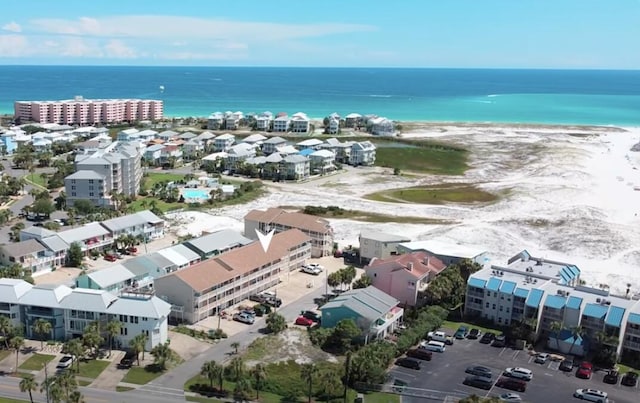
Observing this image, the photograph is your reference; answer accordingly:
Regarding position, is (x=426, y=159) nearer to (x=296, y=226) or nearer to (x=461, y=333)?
(x=296, y=226)

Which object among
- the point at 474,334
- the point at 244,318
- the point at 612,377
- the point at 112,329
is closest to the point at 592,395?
the point at 612,377

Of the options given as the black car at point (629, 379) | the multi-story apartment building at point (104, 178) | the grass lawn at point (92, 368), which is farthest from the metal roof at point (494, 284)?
the multi-story apartment building at point (104, 178)

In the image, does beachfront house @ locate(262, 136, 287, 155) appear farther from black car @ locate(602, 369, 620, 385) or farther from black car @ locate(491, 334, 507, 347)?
black car @ locate(602, 369, 620, 385)

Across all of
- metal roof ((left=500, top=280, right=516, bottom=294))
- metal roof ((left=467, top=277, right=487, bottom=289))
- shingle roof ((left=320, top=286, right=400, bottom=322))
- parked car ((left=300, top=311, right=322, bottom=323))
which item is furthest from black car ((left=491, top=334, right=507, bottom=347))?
parked car ((left=300, top=311, right=322, bottom=323))

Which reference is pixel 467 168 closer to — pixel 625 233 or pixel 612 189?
pixel 612 189

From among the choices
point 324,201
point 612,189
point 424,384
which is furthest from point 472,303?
point 612,189
